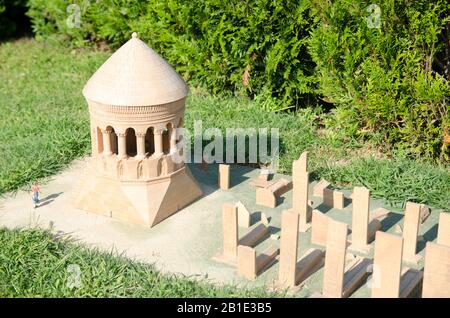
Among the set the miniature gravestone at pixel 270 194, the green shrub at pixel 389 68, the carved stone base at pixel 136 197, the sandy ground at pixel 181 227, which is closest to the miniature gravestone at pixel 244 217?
the sandy ground at pixel 181 227

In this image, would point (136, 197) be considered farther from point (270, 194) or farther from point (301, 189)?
point (301, 189)

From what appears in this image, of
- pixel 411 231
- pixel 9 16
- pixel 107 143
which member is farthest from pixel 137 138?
pixel 9 16

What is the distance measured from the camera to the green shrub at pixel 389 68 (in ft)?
36.6

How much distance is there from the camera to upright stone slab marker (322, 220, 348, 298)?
7.36 m

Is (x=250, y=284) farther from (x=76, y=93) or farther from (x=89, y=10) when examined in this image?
(x=89, y=10)

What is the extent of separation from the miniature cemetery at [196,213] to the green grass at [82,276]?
0.37 metres

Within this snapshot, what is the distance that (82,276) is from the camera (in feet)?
27.2

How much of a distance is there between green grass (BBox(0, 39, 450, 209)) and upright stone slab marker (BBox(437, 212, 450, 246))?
1.24 m

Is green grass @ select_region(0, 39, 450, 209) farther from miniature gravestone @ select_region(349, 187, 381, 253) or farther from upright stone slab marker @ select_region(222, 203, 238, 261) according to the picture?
upright stone slab marker @ select_region(222, 203, 238, 261)

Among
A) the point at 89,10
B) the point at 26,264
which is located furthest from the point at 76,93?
the point at 26,264

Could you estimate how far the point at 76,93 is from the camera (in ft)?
51.9

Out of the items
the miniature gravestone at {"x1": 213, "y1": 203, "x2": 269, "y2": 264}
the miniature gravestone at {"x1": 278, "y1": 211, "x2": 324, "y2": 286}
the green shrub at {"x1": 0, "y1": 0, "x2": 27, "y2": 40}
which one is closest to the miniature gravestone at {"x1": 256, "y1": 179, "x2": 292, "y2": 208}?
the miniature gravestone at {"x1": 213, "y1": 203, "x2": 269, "y2": 264}

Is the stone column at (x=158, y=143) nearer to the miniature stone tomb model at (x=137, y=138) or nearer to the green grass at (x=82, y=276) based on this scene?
the miniature stone tomb model at (x=137, y=138)

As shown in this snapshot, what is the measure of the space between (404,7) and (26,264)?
733 centimetres
